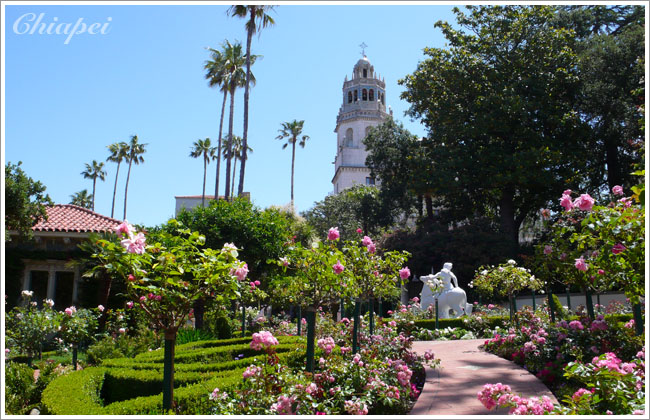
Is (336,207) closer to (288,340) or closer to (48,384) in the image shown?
(288,340)

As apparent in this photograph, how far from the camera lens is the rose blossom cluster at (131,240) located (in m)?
4.61

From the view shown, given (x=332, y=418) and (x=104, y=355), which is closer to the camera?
(x=332, y=418)

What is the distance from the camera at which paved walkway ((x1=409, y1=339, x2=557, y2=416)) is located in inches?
237

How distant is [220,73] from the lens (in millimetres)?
32031

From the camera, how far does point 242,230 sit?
57.7 feet

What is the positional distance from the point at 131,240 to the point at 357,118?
62765 mm

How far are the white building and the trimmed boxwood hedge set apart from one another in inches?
2156

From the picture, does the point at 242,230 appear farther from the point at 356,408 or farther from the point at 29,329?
the point at 356,408

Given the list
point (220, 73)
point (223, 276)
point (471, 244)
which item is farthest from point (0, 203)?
point (220, 73)

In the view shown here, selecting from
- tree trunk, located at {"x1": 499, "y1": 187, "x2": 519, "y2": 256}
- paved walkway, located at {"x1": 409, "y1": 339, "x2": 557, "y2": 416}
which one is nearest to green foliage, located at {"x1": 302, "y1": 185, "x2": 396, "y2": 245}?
tree trunk, located at {"x1": 499, "y1": 187, "x2": 519, "y2": 256}

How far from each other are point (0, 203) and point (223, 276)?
2.02 m

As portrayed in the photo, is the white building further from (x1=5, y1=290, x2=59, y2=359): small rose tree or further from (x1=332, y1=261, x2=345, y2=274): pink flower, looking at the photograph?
(x1=332, y1=261, x2=345, y2=274): pink flower

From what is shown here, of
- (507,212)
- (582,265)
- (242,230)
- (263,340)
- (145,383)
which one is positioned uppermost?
(507,212)

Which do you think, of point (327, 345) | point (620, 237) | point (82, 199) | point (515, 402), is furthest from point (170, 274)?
point (82, 199)
